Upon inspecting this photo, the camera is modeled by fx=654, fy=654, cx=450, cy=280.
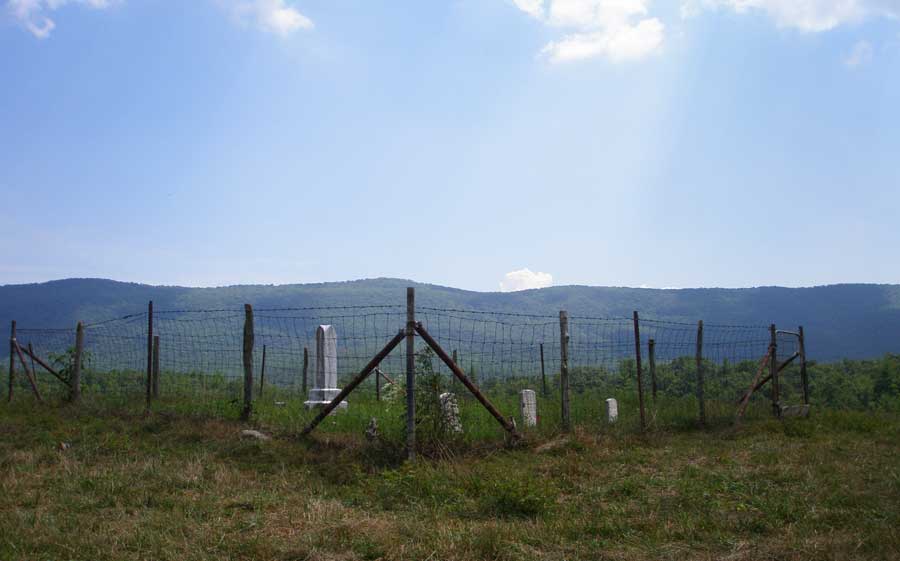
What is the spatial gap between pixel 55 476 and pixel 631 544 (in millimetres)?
6767

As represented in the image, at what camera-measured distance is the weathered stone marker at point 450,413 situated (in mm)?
9484

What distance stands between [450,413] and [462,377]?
702 mm

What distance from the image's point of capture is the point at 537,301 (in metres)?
117

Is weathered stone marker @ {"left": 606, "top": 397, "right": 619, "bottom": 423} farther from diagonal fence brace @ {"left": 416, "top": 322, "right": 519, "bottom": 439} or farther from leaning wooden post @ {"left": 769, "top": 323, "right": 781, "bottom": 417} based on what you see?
diagonal fence brace @ {"left": 416, "top": 322, "right": 519, "bottom": 439}

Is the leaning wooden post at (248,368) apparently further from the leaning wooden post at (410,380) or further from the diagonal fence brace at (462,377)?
the diagonal fence brace at (462,377)

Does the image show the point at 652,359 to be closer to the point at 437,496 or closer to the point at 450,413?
the point at 450,413

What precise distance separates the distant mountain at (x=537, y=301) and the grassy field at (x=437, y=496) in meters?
89.8

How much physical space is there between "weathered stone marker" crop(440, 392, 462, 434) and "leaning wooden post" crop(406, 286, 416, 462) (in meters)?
0.61

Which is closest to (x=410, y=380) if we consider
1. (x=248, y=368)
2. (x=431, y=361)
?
(x=431, y=361)

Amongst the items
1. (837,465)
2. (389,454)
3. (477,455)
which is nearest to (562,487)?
(477,455)

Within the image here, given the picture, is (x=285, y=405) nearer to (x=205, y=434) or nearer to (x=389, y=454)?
(x=205, y=434)

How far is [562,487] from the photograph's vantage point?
7.70 m

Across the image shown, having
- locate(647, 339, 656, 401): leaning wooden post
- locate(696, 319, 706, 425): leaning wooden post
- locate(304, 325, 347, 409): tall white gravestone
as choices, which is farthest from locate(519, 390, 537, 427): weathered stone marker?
locate(304, 325, 347, 409): tall white gravestone

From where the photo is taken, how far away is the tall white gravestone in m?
14.8
